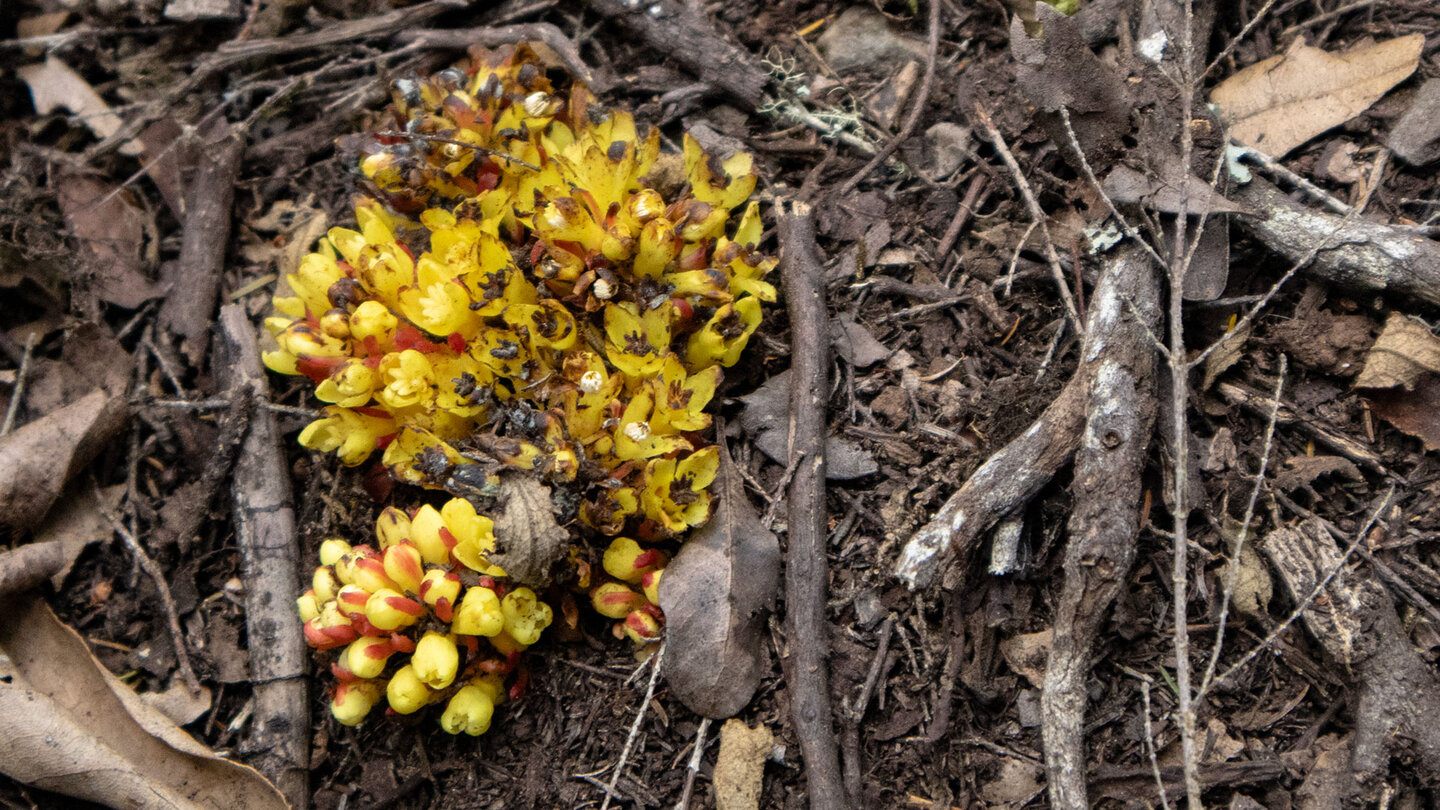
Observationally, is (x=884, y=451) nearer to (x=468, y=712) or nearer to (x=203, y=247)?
(x=468, y=712)

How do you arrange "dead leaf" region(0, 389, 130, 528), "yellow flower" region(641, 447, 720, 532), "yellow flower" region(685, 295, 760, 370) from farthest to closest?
1. "dead leaf" region(0, 389, 130, 528)
2. "yellow flower" region(685, 295, 760, 370)
3. "yellow flower" region(641, 447, 720, 532)

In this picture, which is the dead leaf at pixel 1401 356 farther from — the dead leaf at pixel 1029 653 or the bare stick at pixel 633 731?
the bare stick at pixel 633 731

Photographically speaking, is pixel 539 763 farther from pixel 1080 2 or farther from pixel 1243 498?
pixel 1080 2

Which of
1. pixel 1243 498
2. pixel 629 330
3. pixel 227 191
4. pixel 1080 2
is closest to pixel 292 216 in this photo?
pixel 227 191

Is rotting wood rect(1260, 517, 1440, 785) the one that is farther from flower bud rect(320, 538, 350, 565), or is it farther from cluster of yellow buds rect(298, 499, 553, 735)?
flower bud rect(320, 538, 350, 565)

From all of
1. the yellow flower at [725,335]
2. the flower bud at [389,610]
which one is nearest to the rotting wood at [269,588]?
the flower bud at [389,610]

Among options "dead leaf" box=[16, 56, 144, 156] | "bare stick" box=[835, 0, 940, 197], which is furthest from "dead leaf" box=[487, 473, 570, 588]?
"dead leaf" box=[16, 56, 144, 156]

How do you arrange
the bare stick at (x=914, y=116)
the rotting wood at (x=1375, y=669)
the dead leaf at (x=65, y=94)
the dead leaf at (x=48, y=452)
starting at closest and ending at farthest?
the rotting wood at (x=1375, y=669) → the dead leaf at (x=48, y=452) → the bare stick at (x=914, y=116) → the dead leaf at (x=65, y=94)
